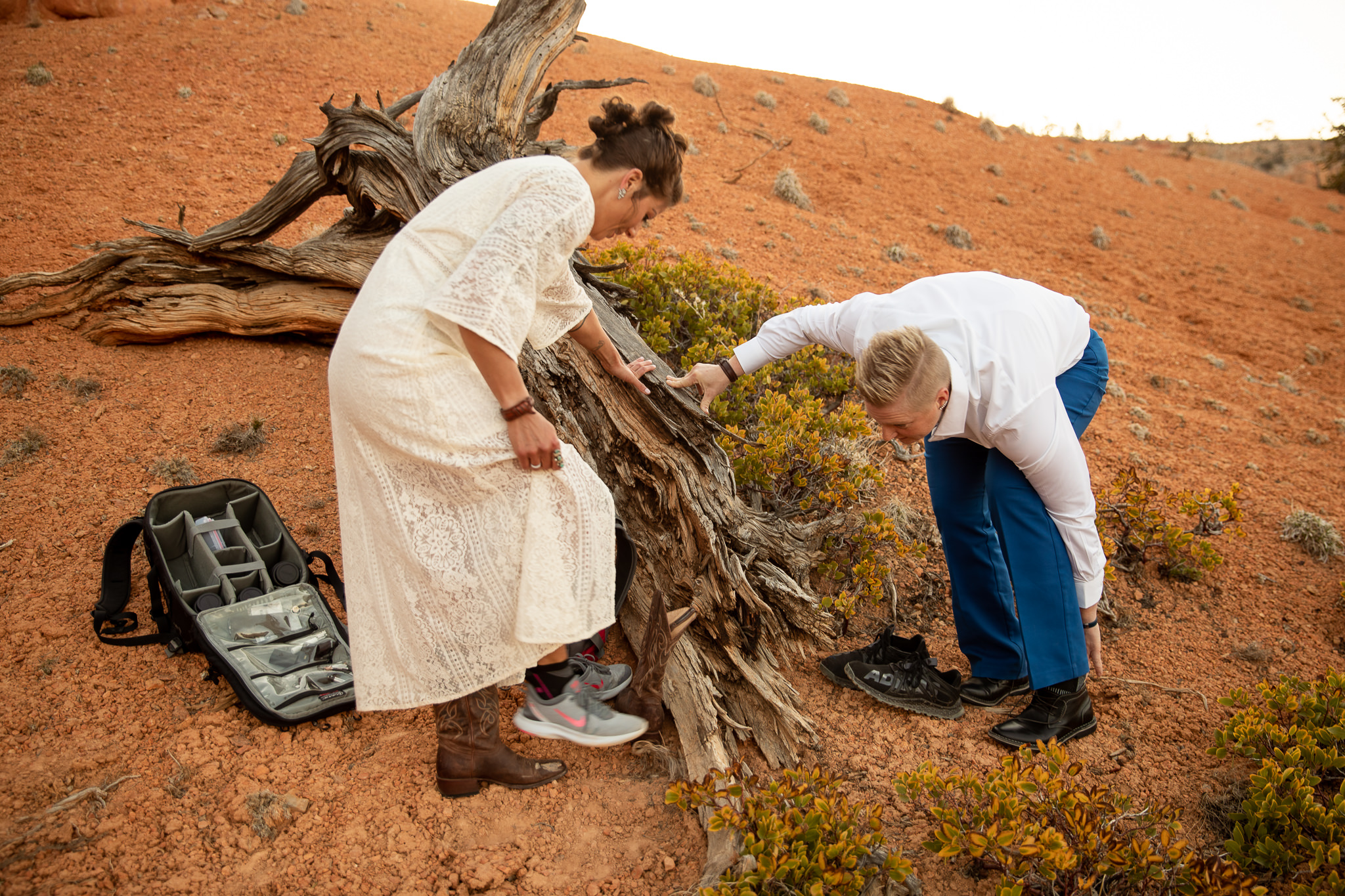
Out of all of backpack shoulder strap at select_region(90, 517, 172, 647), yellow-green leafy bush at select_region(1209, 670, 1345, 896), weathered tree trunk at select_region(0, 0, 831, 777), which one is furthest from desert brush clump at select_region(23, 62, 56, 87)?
yellow-green leafy bush at select_region(1209, 670, 1345, 896)

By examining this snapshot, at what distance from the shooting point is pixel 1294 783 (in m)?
2.06

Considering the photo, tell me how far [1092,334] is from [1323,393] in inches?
258

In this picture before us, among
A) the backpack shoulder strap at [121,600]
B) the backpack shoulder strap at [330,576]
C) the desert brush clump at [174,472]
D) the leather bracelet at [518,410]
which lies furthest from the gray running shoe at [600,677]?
the desert brush clump at [174,472]

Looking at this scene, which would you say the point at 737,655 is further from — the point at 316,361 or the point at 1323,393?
the point at 1323,393

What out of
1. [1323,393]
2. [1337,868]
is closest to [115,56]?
[1337,868]

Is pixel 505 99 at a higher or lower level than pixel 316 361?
higher

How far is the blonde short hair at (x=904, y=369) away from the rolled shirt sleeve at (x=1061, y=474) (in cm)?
32

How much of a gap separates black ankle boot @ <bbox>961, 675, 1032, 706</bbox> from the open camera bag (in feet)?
7.17

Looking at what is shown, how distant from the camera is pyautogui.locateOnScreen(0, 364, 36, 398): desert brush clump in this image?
144 inches

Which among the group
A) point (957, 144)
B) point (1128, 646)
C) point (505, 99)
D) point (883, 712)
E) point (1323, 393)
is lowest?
point (883, 712)

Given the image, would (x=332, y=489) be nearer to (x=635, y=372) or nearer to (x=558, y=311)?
(x=635, y=372)

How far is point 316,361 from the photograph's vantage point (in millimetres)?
4277

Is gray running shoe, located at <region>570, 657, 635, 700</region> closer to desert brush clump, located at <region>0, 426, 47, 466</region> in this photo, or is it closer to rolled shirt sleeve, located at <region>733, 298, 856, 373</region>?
rolled shirt sleeve, located at <region>733, 298, 856, 373</region>

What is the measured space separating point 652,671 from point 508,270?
1302 mm
